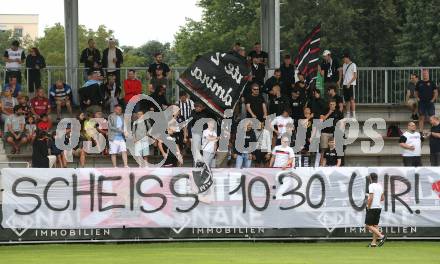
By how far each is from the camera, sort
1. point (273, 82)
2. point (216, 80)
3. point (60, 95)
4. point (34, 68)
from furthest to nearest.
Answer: point (34, 68) → point (60, 95) → point (273, 82) → point (216, 80)

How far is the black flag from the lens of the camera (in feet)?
102

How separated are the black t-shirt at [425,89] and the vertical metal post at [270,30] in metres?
5.36

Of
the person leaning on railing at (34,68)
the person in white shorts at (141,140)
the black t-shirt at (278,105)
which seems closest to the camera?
the person in white shorts at (141,140)

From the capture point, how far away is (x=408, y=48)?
77562mm

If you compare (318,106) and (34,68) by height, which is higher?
(34,68)

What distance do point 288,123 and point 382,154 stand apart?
441 centimetres

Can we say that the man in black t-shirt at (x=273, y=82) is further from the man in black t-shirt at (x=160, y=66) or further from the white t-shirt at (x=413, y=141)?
the white t-shirt at (x=413, y=141)

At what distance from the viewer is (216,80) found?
31.0 metres

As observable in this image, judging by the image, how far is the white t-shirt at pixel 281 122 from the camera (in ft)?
105

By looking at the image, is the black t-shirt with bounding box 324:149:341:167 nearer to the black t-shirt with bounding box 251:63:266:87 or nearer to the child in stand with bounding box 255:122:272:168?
the child in stand with bounding box 255:122:272:168

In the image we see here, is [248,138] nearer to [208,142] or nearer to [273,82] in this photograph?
[208,142]

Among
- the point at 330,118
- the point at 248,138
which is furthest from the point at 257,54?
the point at 248,138

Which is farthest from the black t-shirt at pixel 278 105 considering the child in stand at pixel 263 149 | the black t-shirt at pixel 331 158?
the black t-shirt at pixel 331 158

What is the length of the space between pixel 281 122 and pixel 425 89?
17.9ft
